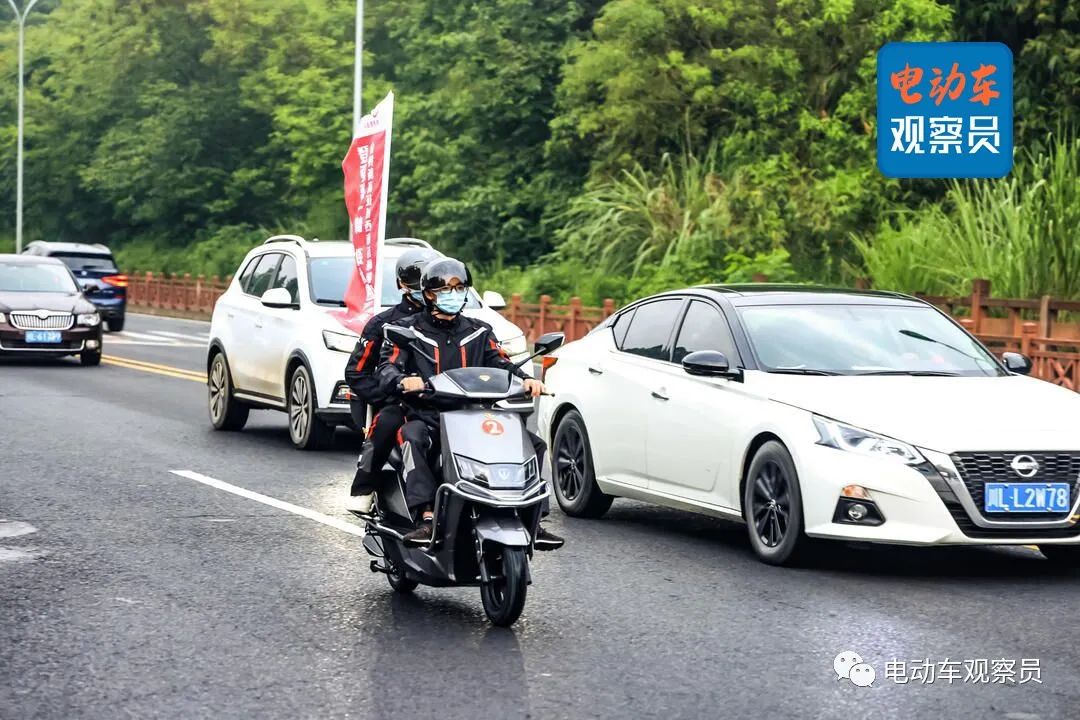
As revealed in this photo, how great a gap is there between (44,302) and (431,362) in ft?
60.4

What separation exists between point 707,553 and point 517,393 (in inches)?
97.4

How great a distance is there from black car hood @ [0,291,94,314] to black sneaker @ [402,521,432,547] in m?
18.5

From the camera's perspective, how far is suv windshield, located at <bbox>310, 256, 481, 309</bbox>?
1568 centimetres

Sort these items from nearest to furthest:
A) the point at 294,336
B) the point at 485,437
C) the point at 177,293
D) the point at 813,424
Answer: the point at 485,437 < the point at 813,424 < the point at 294,336 < the point at 177,293

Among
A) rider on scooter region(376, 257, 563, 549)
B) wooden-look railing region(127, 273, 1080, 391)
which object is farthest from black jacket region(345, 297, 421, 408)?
wooden-look railing region(127, 273, 1080, 391)

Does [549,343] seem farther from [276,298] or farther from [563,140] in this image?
[563,140]

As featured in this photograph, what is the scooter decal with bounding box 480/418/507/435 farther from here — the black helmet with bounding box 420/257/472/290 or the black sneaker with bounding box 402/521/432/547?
the black helmet with bounding box 420/257/472/290

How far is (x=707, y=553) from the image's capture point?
32.1ft

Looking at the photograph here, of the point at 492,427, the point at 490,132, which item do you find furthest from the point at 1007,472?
the point at 490,132

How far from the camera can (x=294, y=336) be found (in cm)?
1524

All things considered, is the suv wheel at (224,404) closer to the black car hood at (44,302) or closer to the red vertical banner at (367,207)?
the red vertical banner at (367,207)

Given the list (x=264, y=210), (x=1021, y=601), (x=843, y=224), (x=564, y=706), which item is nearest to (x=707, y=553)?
(x=1021, y=601)

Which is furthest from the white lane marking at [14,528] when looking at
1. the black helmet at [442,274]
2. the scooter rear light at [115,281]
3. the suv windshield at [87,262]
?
the suv windshield at [87,262]

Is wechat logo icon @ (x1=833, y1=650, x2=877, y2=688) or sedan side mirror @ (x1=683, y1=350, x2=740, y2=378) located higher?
sedan side mirror @ (x1=683, y1=350, x2=740, y2=378)
